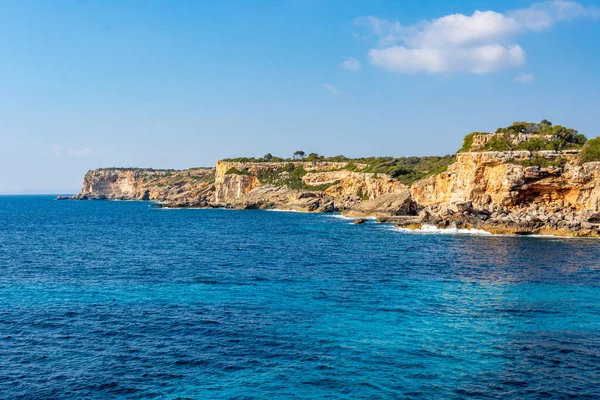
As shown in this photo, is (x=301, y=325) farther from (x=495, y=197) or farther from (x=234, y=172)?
(x=234, y=172)

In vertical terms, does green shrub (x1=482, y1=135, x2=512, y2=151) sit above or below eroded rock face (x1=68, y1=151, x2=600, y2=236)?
above

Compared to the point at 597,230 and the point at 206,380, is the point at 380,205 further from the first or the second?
the point at 206,380

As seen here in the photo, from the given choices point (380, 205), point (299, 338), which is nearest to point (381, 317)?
point (299, 338)

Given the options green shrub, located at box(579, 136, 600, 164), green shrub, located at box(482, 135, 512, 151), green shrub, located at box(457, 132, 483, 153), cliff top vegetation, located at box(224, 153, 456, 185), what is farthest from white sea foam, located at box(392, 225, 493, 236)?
cliff top vegetation, located at box(224, 153, 456, 185)

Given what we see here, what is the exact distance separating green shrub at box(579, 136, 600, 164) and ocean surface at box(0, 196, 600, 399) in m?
25.4

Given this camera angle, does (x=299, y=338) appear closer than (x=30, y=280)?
Yes

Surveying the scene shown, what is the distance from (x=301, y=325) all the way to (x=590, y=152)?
63.6 metres

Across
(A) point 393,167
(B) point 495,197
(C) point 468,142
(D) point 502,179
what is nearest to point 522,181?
(D) point 502,179

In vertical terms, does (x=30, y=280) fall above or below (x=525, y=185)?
below

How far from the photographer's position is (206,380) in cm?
2038

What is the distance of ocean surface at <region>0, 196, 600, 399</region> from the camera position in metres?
20.2

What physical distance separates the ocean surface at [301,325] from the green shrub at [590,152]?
1001 inches

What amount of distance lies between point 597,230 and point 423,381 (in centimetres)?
5452

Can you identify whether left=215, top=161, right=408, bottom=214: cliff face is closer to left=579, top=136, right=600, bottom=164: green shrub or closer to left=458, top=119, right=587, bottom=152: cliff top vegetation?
left=458, top=119, right=587, bottom=152: cliff top vegetation
